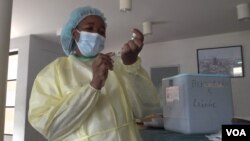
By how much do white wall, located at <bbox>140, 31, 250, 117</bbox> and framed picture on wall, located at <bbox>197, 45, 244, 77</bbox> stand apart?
7cm

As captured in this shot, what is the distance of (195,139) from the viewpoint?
→ 0.95m

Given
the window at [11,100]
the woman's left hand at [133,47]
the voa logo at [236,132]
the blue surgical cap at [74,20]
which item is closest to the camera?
the voa logo at [236,132]

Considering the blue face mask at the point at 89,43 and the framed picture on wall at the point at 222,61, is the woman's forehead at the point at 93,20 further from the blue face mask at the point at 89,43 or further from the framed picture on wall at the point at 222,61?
the framed picture on wall at the point at 222,61

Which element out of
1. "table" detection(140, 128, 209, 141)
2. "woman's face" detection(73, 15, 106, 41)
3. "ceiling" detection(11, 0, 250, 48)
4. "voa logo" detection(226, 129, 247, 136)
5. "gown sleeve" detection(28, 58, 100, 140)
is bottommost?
"table" detection(140, 128, 209, 141)

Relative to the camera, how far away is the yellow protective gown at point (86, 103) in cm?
69

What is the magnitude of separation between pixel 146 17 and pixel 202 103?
210cm

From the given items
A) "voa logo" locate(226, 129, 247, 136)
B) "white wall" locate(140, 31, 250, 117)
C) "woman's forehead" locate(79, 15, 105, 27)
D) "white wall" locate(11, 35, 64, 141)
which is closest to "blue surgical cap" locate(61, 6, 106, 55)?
"woman's forehead" locate(79, 15, 105, 27)

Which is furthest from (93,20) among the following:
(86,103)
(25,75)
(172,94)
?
(25,75)

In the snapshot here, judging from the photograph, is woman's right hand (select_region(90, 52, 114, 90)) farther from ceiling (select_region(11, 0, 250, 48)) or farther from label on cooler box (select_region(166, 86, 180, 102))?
ceiling (select_region(11, 0, 250, 48))

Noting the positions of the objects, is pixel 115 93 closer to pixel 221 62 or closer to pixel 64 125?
pixel 64 125

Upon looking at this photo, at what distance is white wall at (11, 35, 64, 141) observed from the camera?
3490 mm

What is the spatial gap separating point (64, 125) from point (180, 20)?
2742 mm

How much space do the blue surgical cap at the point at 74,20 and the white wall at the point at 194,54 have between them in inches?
119

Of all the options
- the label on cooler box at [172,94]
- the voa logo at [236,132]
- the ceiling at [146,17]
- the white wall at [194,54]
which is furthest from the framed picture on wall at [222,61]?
the voa logo at [236,132]
